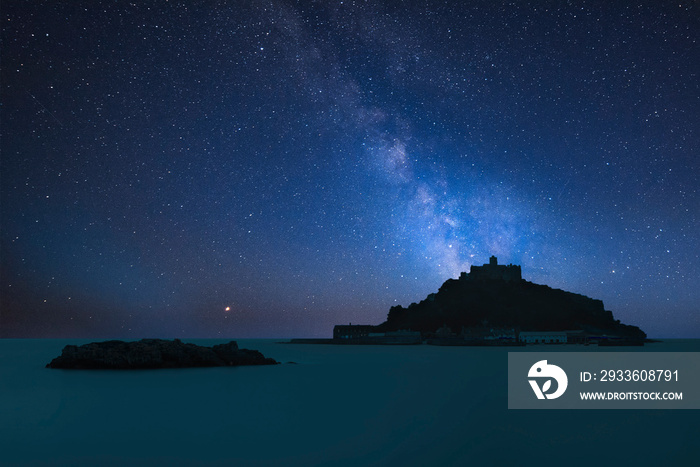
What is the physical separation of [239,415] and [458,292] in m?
150

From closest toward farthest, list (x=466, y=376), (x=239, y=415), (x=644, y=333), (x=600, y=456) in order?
(x=600, y=456), (x=239, y=415), (x=466, y=376), (x=644, y=333)

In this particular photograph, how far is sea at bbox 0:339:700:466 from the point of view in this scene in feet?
46.1

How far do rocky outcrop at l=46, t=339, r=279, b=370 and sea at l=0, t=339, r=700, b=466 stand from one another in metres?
10.2

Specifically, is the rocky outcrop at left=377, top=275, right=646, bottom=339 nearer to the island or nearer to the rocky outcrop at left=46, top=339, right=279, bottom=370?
the island

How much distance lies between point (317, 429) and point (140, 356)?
28.8 m

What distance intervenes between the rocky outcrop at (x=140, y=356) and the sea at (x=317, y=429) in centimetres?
1016

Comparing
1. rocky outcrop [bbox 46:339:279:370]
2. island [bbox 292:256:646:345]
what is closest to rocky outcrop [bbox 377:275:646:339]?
island [bbox 292:256:646:345]

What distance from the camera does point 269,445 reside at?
1561 cm

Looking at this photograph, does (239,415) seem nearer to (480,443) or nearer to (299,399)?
(299,399)

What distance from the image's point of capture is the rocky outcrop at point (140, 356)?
40.8 m

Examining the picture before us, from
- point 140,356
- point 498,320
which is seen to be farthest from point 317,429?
point 498,320

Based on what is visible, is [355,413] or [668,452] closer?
[668,452]

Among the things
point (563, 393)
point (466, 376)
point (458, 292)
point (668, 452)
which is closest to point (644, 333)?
point (458, 292)

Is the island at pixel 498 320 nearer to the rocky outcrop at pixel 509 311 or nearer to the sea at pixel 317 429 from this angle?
the rocky outcrop at pixel 509 311
